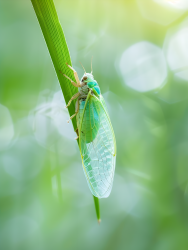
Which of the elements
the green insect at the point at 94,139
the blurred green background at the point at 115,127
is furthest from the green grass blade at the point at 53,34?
the blurred green background at the point at 115,127

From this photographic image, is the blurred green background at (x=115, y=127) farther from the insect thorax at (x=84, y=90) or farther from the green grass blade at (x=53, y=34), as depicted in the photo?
the green grass blade at (x=53, y=34)

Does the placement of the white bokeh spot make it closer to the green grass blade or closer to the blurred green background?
the blurred green background

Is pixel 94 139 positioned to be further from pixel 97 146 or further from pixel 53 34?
pixel 53 34

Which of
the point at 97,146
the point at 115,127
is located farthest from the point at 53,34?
the point at 115,127

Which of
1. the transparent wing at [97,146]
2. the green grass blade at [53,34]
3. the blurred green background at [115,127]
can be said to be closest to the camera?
the green grass blade at [53,34]

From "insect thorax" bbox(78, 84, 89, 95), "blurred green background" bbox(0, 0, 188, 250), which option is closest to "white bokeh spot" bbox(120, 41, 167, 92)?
"blurred green background" bbox(0, 0, 188, 250)

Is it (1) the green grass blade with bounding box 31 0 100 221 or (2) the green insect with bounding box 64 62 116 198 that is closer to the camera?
(1) the green grass blade with bounding box 31 0 100 221

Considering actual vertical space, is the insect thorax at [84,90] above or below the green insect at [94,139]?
above
